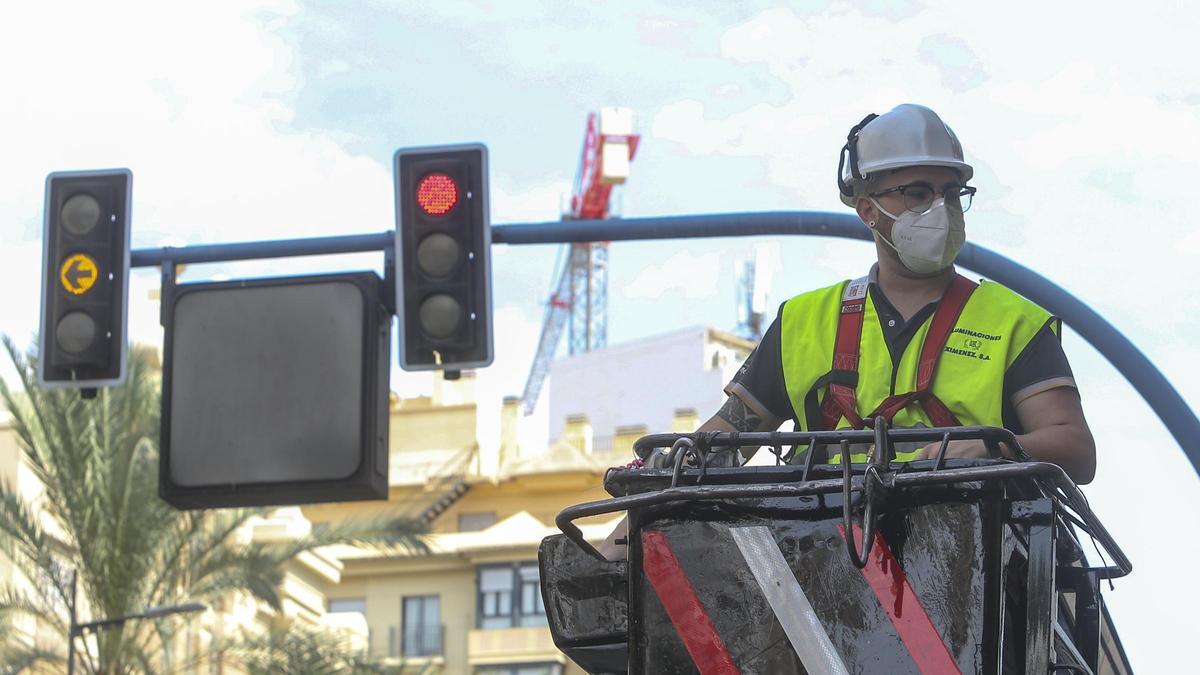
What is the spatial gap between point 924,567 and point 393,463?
56.6 meters

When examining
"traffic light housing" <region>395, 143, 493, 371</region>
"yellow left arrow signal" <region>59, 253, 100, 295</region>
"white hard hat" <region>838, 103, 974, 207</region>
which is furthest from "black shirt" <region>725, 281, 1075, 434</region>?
"yellow left arrow signal" <region>59, 253, 100, 295</region>

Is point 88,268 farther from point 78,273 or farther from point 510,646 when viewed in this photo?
point 510,646

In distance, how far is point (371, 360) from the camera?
379 inches

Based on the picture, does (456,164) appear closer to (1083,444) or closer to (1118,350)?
(1118,350)

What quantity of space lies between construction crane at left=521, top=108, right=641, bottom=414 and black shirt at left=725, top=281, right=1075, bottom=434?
8687 cm

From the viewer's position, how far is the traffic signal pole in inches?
360

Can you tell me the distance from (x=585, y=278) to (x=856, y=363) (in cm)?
9470

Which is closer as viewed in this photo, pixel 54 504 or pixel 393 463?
pixel 54 504

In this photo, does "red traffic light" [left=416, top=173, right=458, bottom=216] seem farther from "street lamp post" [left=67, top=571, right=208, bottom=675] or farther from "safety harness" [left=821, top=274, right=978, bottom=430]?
"street lamp post" [left=67, top=571, right=208, bottom=675]

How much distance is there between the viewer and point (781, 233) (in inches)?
403

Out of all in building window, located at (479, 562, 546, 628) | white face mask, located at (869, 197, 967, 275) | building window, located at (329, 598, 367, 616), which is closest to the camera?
white face mask, located at (869, 197, 967, 275)

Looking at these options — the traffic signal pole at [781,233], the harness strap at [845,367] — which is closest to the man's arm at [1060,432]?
the harness strap at [845,367]

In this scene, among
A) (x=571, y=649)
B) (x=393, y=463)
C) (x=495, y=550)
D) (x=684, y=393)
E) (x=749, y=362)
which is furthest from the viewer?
(x=684, y=393)

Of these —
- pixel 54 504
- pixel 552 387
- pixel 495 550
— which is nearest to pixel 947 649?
pixel 54 504
